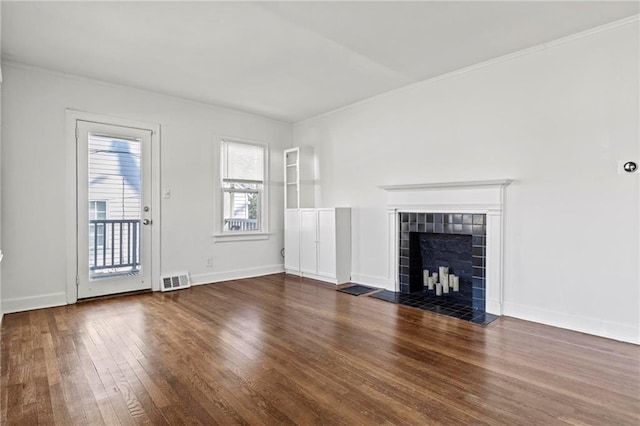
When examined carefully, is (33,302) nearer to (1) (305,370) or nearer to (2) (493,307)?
(1) (305,370)

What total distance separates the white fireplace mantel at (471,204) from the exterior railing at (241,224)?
2321 millimetres

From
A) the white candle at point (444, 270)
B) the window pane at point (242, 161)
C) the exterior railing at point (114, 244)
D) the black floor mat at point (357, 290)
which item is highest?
the window pane at point (242, 161)

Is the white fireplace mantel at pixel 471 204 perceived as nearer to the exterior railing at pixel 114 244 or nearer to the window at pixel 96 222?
the exterior railing at pixel 114 244

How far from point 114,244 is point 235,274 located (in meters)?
1.72

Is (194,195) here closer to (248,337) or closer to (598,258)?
(248,337)

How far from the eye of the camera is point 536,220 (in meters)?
3.31

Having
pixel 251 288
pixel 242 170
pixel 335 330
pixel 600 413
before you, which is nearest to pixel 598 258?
pixel 600 413

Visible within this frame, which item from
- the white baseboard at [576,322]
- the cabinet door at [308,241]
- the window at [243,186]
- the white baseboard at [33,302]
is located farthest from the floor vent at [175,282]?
the white baseboard at [576,322]

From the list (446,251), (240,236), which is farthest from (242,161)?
(446,251)

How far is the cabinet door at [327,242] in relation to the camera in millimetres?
4957

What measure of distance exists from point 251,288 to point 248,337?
6.12 feet

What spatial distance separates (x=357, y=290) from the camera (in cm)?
458

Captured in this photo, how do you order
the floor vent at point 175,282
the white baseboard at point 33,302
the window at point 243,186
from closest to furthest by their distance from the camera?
the white baseboard at point 33,302
the floor vent at point 175,282
the window at point 243,186

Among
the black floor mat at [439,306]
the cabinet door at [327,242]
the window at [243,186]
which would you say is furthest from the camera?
the window at [243,186]
